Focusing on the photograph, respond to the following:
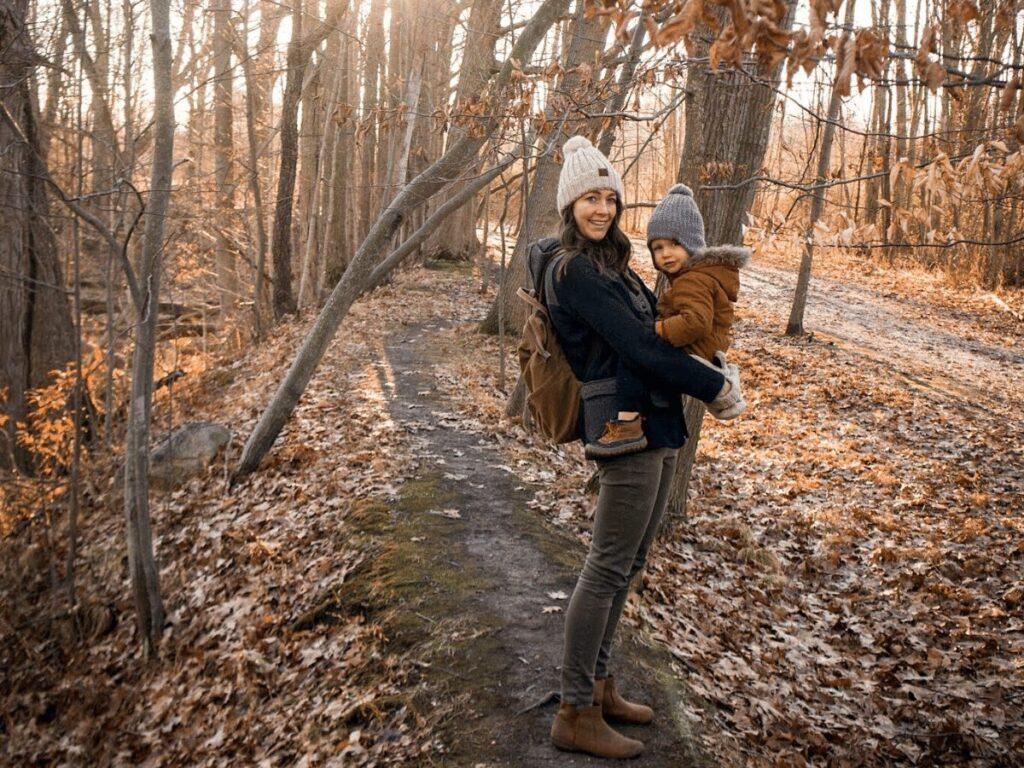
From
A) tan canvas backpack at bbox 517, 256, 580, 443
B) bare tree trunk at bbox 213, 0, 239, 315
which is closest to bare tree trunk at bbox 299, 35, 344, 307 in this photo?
bare tree trunk at bbox 213, 0, 239, 315

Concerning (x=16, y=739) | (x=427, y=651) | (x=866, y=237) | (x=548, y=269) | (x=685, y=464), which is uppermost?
(x=866, y=237)

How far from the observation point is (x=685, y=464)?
650 cm

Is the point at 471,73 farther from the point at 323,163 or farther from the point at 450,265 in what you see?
the point at 450,265

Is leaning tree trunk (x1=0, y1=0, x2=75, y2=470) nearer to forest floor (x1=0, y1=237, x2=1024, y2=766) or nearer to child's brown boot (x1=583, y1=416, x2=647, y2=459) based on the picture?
forest floor (x1=0, y1=237, x2=1024, y2=766)

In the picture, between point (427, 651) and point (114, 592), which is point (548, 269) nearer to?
point (427, 651)

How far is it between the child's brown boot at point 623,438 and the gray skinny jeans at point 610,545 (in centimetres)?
7

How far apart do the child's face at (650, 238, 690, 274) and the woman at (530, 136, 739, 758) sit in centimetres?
14

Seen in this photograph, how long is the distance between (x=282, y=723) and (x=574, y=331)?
120 inches

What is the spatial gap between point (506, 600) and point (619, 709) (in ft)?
4.76

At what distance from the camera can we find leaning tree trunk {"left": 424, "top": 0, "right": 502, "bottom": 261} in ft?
34.9

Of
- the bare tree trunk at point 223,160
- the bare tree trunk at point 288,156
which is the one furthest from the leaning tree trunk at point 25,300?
the bare tree trunk at point 288,156

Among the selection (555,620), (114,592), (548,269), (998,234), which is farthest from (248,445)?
(998,234)

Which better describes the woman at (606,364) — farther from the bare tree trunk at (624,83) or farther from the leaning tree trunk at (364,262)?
the leaning tree trunk at (364,262)

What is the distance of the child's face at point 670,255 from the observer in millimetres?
3061
